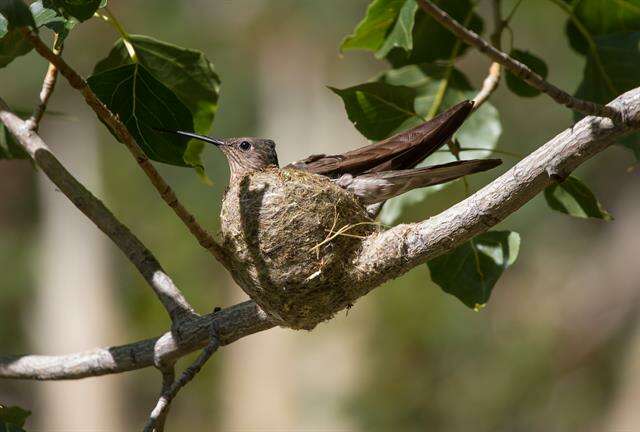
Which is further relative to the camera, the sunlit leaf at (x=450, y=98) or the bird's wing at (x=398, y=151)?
the sunlit leaf at (x=450, y=98)

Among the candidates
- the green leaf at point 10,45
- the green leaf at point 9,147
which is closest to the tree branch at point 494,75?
the green leaf at point 10,45

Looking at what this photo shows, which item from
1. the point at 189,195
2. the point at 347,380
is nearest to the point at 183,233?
the point at 189,195

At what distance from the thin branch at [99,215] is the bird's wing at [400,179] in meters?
0.89

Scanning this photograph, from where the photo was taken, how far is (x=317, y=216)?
10.6ft

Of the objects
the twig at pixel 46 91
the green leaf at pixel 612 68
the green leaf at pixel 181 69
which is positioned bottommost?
the green leaf at pixel 612 68

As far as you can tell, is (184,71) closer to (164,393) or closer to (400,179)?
(400,179)

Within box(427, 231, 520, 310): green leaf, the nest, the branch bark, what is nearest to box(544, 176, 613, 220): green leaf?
box(427, 231, 520, 310): green leaf

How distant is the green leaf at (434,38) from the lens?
149 inches

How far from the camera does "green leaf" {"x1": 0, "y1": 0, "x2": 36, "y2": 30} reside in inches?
84.0

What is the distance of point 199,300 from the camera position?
1509 centimetres

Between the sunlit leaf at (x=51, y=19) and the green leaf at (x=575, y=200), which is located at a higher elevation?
the sunlit leaf at (x=51, y=19)

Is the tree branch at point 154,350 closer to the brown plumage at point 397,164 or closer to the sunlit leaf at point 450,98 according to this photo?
the brown plumage at point 397,164

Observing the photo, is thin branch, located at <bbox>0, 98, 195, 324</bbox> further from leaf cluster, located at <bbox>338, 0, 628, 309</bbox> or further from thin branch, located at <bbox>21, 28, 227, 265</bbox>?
leaf cluster, located at <bbox>338, 0, 628, 309</bbox>

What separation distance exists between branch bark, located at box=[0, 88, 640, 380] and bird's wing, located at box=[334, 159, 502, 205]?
0.35 m
